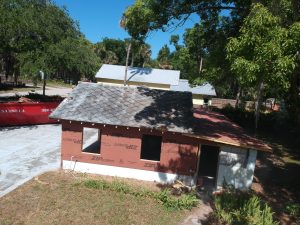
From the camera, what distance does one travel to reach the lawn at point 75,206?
12570 millimetres

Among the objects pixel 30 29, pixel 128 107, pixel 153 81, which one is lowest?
pixel 128 107

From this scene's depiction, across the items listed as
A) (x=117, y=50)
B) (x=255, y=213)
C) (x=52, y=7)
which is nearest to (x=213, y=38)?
(x=255, y=213)

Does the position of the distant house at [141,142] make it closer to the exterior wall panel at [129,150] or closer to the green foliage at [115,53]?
the exterior wall panel at [129,150]

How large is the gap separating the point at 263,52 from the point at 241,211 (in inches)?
251

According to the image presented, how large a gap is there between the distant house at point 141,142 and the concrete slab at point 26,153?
5.86 feet

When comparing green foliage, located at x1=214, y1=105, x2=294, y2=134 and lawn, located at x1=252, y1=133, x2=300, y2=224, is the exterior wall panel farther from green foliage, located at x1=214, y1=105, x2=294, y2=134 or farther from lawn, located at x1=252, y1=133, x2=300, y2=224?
green foliage, located at x1=214, y1=105, x2=294, y2=134

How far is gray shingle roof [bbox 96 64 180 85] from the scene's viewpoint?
4500 centimetres

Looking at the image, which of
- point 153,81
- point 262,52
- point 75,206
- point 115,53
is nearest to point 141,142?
point 75,206

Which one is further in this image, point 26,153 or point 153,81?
point 153,81

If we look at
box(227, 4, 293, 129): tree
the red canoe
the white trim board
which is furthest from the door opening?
the red canoe

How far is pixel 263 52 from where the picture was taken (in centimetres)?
991

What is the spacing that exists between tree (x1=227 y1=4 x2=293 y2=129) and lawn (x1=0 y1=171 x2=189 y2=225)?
637cm

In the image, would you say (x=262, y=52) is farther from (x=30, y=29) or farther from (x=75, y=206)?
(x=30, y=29)

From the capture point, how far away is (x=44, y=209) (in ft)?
43.0
